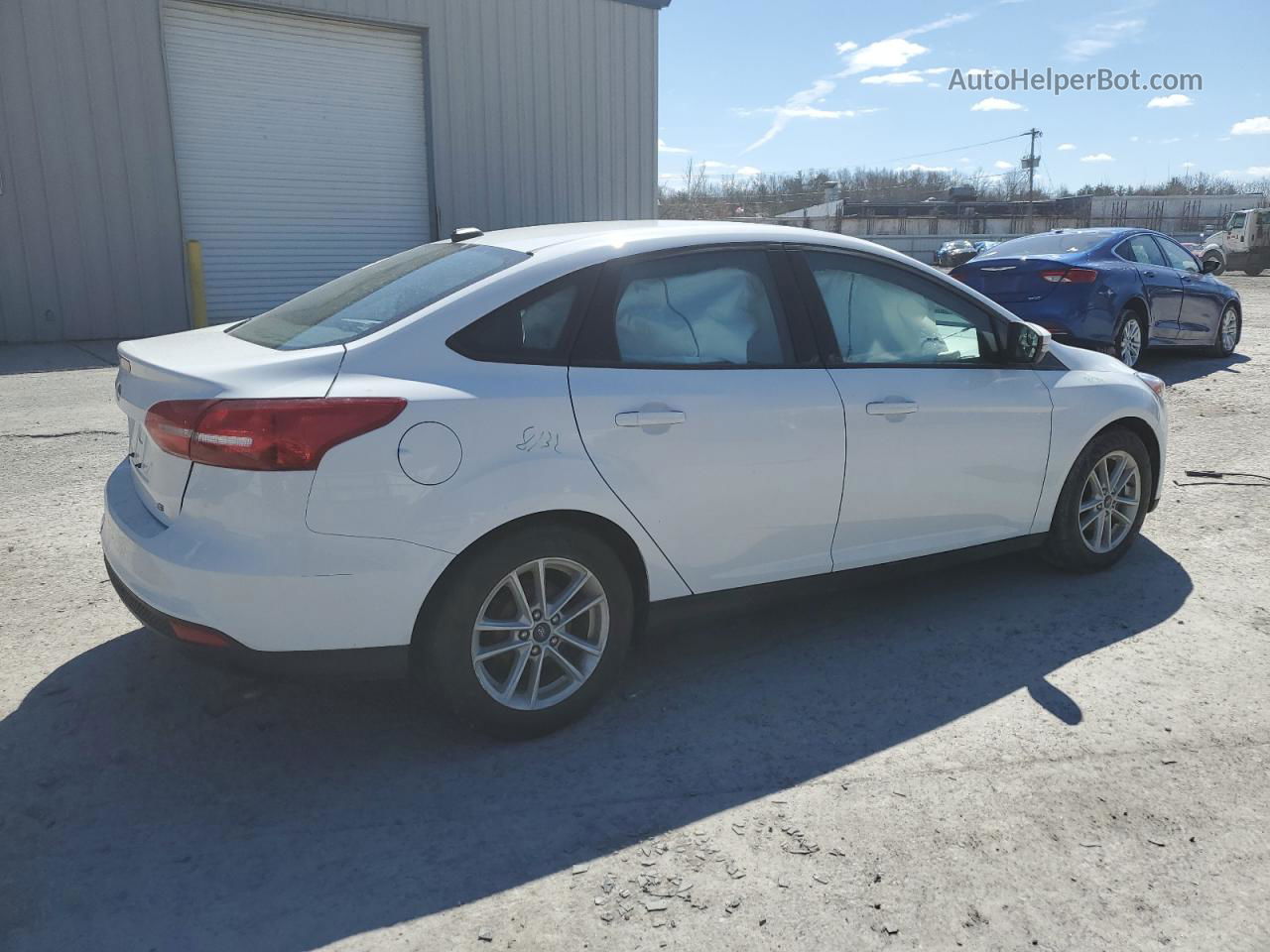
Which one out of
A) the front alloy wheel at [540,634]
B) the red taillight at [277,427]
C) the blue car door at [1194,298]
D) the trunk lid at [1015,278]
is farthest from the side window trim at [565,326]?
the blue car door at [1194,298]

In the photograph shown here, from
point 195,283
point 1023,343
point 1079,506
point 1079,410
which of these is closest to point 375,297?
point 1023,343

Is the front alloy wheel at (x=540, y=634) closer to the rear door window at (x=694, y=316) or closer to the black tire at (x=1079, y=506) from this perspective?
the rear door window at (x=694, y=316)

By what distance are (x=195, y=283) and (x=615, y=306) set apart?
12178 millimetres

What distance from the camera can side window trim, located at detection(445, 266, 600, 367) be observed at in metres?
3.16

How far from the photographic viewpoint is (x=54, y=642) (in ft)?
13.2

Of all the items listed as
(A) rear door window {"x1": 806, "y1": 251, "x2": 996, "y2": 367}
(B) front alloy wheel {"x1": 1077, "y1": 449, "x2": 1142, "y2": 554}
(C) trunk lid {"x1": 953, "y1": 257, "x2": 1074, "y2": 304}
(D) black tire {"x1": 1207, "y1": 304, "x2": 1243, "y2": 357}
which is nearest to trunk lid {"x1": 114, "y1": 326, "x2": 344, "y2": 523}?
(A) rear door window {"x1": 806, "y1": 251, "x2": 996, "y2": 367}

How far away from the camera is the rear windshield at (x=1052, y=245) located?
10.5 m

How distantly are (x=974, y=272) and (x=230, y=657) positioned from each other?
9.16 meters

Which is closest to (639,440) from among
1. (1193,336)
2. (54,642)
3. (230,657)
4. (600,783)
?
(600,783)

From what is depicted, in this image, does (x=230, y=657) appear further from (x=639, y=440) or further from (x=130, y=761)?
(x=639, y=440)

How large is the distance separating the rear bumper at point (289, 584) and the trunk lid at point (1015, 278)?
847 centimetres

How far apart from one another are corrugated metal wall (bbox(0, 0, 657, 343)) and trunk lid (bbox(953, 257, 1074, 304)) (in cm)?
910

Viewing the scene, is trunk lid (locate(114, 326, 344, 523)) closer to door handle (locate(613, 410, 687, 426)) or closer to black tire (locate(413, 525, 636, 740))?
black tire (locate(413, 525, 636, 740))

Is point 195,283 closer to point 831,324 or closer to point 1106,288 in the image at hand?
point 1106,288
